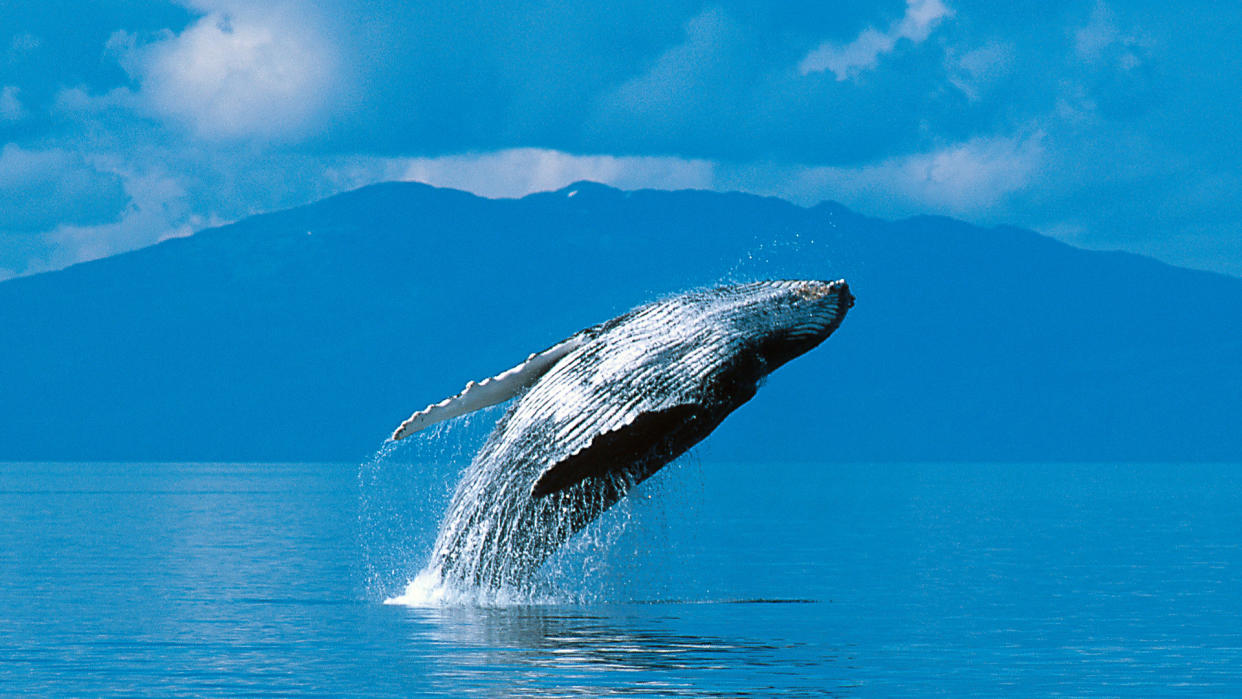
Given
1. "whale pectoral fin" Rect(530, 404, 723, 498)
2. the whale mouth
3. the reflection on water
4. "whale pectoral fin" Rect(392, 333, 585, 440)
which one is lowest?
the reflection on water

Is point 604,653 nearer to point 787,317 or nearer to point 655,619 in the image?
point 655,619

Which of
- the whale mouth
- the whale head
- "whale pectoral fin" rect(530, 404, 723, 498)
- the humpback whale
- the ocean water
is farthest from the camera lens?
the ocean water

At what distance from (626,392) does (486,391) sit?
1.38 metres

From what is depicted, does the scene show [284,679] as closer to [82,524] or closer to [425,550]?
[425,550]

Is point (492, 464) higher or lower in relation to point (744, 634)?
higher

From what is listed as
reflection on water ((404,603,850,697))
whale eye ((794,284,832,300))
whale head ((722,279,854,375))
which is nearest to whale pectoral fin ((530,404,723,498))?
whale head ((722,279,854,375))

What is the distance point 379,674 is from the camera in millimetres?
13234

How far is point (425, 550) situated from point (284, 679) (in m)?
23.5

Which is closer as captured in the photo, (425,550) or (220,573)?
(220,573)

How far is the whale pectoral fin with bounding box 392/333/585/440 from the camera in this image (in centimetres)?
1327

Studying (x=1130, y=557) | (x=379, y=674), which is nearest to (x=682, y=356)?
(x=379, y=674)

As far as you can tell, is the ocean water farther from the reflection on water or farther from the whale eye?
the whale eye

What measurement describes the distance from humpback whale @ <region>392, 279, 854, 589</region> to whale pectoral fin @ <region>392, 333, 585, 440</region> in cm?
1

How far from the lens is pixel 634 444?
496 inches
